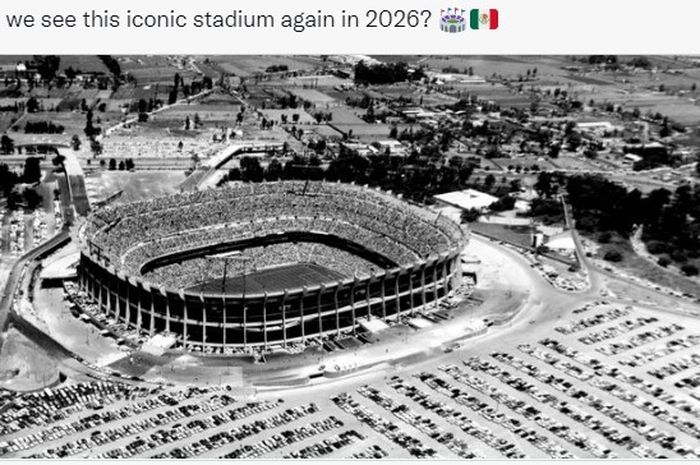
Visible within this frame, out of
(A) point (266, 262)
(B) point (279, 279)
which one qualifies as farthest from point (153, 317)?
(A) point (266, 262)

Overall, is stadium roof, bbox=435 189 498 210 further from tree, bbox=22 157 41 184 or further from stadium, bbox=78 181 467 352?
tree, bbox=22 157 41 184

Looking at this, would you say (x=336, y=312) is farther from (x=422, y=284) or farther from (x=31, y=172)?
(x=31, y=172)

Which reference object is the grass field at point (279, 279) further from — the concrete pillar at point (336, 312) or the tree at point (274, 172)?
the tree at point (274, 172)

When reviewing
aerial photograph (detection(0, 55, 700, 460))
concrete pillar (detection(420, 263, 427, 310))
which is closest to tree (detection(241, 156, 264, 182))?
aerial photograph (detection(0, 55, 700, 460))
